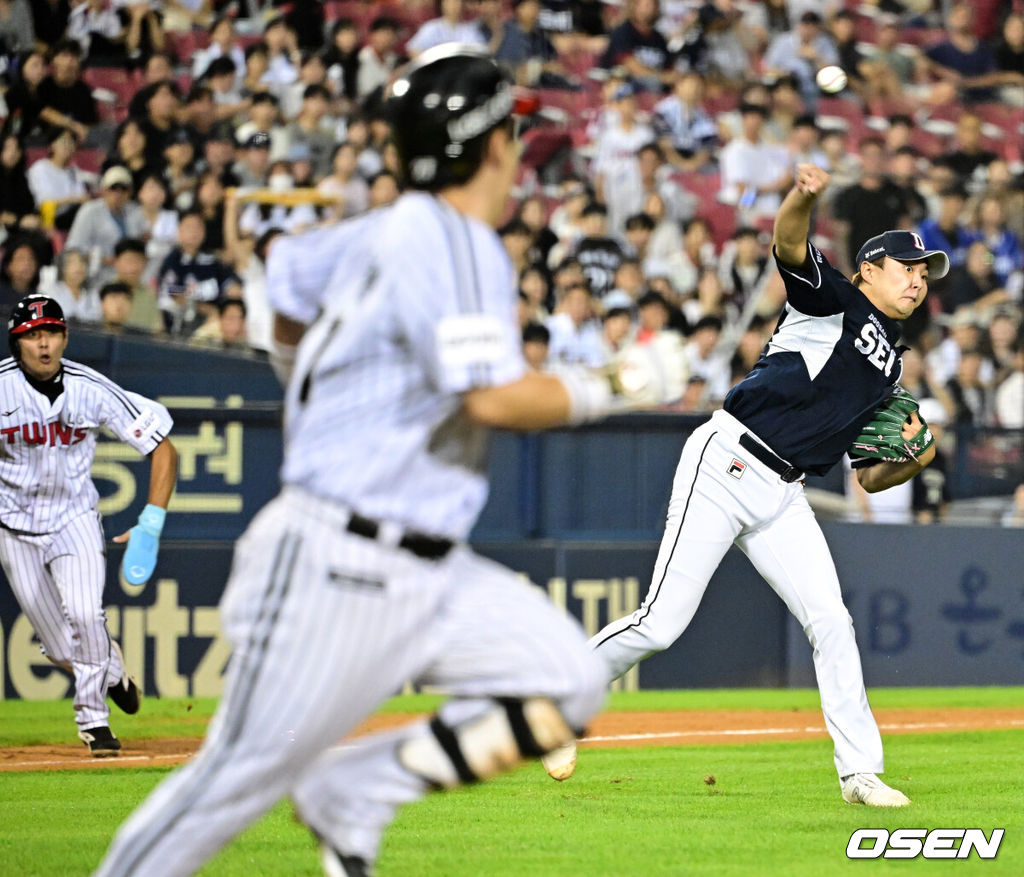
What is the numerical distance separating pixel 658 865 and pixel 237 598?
2232mm

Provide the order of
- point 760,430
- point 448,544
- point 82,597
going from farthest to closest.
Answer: point 82,597 → point 760,430 → point 448,544

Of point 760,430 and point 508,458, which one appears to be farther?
point 508,458

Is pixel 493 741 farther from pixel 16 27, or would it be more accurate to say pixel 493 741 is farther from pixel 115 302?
pixel 16 27

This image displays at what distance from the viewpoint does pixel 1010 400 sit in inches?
549

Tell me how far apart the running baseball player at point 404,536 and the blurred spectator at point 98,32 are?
495 inches

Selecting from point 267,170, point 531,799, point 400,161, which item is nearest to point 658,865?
point 531,799

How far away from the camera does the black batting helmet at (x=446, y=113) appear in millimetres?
3650

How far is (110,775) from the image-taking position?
7922 millimetres

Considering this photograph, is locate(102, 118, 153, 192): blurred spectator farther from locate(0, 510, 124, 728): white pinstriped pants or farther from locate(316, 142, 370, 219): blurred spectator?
locate(0, 510, 124, 728): white pinstriped pants

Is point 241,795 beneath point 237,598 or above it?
beneath

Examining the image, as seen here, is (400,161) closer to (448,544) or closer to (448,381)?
(448,381)

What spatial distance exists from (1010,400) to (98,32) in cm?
955

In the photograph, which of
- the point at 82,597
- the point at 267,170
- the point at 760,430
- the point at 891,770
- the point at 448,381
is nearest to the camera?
the point at 448,381

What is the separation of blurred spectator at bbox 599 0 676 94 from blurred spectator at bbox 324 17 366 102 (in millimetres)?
3131
